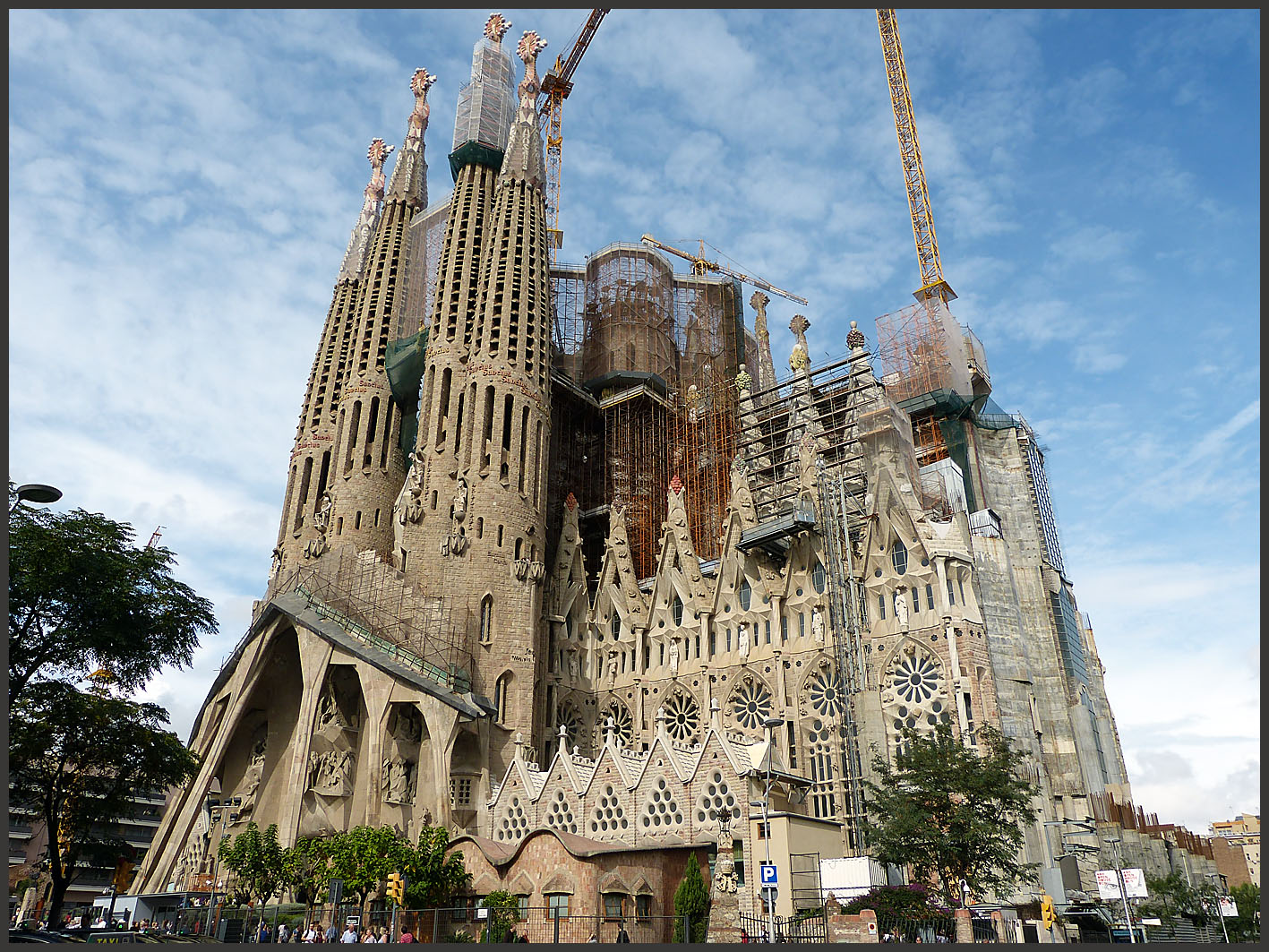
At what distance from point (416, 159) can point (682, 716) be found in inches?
1464

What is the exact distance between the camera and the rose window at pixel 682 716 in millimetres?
40312

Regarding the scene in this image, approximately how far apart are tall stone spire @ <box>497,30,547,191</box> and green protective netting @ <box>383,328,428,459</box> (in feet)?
31.9

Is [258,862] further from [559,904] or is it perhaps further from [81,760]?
[559,904]

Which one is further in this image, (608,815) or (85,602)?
(608,815)

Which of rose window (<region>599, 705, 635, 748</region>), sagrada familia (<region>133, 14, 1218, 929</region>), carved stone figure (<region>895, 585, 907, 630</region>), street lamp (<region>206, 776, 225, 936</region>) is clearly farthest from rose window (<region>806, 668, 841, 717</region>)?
street lamp (<region>206, 776, 225, 936</region>)

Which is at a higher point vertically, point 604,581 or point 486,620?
point 604,581

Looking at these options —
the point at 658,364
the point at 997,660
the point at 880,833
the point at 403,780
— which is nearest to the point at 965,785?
the point at 880,833

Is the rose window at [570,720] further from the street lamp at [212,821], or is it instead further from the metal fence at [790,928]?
the metal fence at [790,928]

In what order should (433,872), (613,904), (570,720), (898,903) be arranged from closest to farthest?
(898,903) → (613,904) → (433,872) → (570,720)

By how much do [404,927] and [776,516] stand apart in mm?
21963

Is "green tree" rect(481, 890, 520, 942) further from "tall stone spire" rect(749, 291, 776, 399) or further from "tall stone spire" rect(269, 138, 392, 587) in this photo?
"tall stone spire" rect(749, 291, 776, 399)

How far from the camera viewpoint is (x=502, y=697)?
3794cm

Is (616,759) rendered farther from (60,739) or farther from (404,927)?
(60,739)

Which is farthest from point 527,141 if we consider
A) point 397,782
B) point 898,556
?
point 397,782
